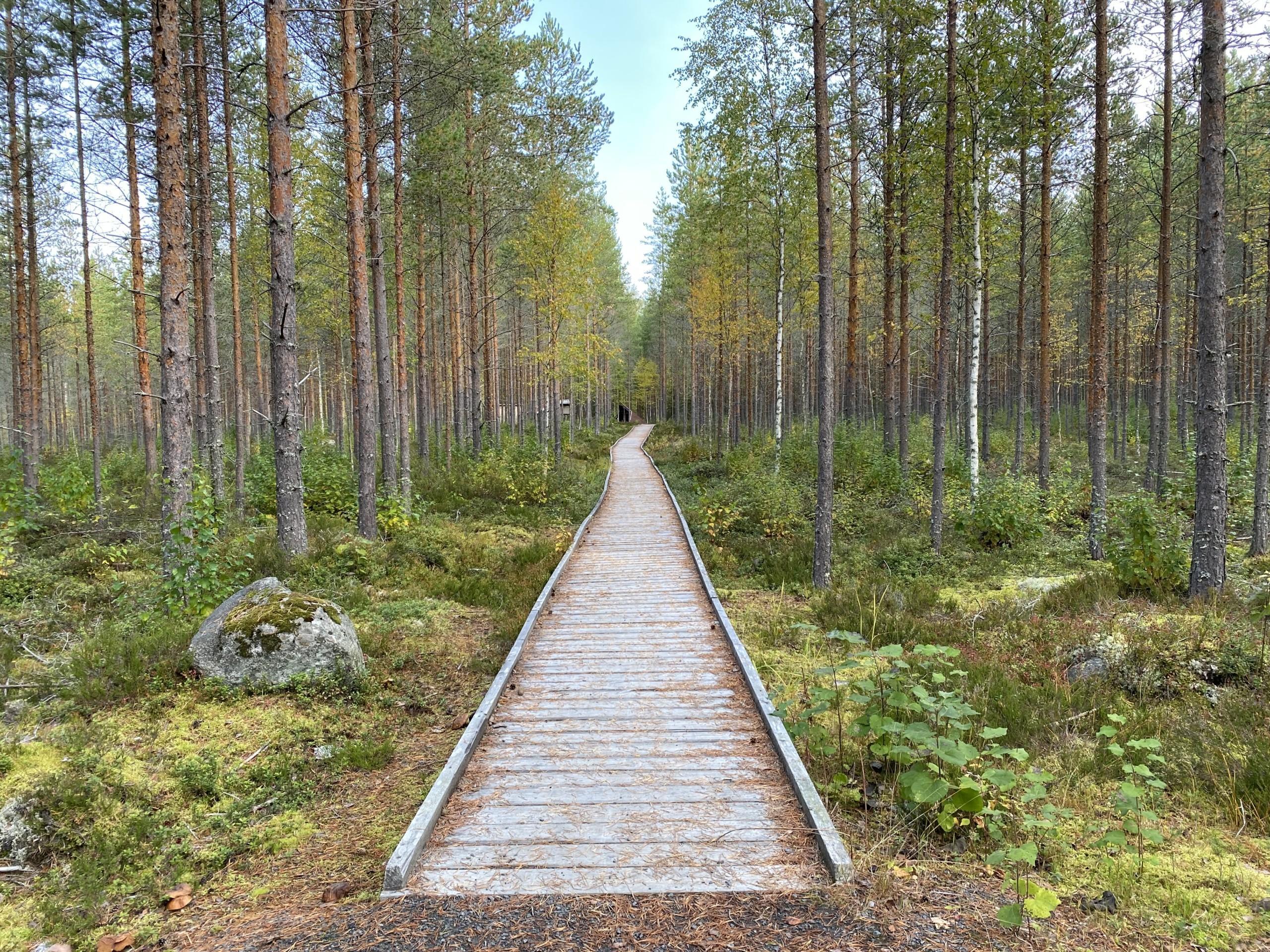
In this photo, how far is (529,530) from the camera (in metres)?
13.8

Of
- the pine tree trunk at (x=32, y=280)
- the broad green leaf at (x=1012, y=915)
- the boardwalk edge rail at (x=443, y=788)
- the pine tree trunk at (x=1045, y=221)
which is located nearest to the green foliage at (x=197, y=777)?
the boardwalk edge rail at (x=443, y=788)

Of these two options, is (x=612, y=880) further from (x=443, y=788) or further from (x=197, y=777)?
(x=197, y=777)

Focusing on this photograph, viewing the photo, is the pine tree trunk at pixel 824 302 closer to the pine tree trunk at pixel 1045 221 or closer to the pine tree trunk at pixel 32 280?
the pine tree trunk at pixel 1045 221

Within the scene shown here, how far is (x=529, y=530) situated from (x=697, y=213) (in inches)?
665

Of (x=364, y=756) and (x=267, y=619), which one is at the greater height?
(x=267, y=619)

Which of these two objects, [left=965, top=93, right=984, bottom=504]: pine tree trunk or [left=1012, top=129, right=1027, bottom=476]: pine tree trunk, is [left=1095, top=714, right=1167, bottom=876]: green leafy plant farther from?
[left=1012, top=129, right=1027, bottom=476]: pine tree trunk

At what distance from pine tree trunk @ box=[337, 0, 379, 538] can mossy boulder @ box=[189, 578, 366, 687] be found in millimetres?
5479

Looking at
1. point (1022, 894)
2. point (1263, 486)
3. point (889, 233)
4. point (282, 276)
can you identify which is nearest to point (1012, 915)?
point (1022, 894)

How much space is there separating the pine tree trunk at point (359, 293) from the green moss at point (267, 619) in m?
5.54

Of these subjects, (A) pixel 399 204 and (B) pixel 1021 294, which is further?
(B) pixel 1021 294

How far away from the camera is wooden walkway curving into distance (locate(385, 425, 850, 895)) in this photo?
130 inches

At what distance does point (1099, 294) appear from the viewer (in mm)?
10992

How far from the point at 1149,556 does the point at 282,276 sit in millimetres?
12714

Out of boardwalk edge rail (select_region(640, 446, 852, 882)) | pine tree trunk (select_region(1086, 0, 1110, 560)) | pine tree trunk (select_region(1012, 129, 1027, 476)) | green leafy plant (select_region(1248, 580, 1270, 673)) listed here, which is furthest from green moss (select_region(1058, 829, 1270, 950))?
pine tree trunk (select_region(1012, 129, 1027, 476))
